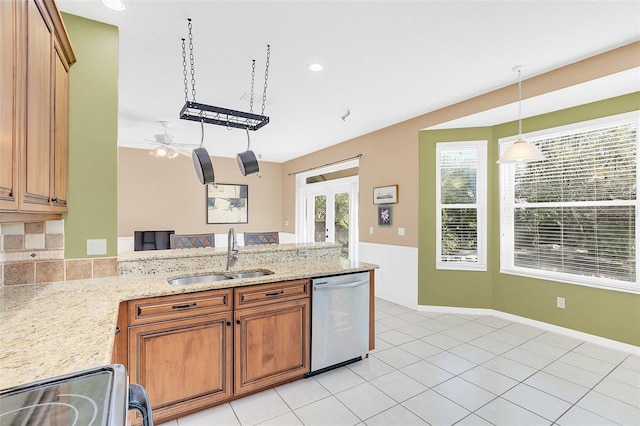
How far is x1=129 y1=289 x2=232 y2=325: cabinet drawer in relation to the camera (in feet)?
6.00

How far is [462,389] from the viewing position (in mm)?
2365

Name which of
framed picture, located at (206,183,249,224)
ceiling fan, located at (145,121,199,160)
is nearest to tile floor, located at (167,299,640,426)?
ceiling fan, located at (145,121,199,160)

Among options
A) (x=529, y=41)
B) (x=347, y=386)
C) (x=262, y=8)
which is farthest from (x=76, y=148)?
(x=529, y=41)

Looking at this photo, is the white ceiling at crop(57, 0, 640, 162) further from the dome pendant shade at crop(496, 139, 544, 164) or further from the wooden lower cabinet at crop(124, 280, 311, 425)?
the wooden lower cabinet at crop(124, 280, 311, 425)

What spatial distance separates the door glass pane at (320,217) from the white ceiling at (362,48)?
2755 mm

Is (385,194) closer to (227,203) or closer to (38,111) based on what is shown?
(227,203)

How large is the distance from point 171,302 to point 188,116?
1.22m

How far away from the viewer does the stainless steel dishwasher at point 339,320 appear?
2.48m

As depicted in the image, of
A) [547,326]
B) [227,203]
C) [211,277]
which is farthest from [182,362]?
[227,203]

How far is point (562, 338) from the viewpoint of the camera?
11.0ft

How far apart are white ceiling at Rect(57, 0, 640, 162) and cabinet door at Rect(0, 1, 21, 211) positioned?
43.7 inches

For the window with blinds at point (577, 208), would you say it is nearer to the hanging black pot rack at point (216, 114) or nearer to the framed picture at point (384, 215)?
the framed picture at point (384, 215)

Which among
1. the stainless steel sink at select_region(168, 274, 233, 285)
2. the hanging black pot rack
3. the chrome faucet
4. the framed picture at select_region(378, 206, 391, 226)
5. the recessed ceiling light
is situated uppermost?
the recessed ceiling light

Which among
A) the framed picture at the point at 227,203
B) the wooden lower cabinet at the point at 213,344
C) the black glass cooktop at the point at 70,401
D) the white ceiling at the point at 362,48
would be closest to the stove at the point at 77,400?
the black glass cooktop at the point at 70,401
